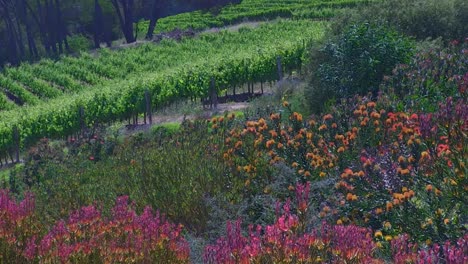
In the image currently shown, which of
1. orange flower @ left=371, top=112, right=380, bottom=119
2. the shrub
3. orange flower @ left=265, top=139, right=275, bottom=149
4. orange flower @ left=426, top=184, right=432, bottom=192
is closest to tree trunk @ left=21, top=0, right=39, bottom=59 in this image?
orange flower @ left=265, top=139, right=275, bottom=149

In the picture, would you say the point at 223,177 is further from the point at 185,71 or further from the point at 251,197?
the point at 185,71

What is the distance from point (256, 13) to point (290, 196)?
51.1m

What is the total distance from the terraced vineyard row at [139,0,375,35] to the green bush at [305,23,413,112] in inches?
1512

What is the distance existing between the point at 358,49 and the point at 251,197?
20.5 ft

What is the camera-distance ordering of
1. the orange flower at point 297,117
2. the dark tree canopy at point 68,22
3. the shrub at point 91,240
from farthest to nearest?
the dark tree canopy at point 68,22 → the orange flower at point 297,117 → the shrub at point 91,240

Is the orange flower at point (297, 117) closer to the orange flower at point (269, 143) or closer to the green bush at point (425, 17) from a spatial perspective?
the orange flower at point (269, 143)

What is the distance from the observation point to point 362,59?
13531 mm

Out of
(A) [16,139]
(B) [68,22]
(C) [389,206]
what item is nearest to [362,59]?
(C) [389,206]

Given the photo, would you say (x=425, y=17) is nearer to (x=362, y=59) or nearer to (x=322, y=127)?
(x=362, y=59)

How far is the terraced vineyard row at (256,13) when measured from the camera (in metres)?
55.6

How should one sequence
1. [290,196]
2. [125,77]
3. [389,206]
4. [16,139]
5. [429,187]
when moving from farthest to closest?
[125,77], [16,139], [290,196], [389,206], [429,187]

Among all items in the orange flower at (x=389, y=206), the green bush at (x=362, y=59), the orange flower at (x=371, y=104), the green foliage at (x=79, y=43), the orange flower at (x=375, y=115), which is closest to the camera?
the orange flower at (x=389, y=206)

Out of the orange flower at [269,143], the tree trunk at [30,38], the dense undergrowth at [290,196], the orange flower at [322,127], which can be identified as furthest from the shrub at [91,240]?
the tree trunk at [30,38]

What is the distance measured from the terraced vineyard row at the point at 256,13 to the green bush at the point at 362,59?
3840cm
